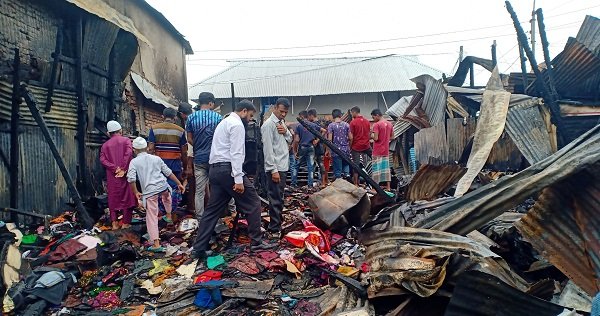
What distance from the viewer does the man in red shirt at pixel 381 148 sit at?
7.53 meters

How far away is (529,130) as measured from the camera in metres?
5.58

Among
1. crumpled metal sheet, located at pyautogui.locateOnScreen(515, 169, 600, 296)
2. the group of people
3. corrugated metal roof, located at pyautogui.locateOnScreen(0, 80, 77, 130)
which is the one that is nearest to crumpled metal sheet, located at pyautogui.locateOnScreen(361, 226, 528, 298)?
crumpled metal sheet, located at pyautogui.locateOnScreen(515, 169, 600, 296)

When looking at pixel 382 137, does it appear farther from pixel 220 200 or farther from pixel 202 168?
pixel 220 200

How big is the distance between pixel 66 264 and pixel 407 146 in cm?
852

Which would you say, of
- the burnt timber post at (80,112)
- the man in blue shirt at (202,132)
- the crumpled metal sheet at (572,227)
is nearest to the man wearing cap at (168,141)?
the man in blue shirt at (202,132)

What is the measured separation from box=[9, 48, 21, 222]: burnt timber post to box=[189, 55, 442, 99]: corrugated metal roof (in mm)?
15002

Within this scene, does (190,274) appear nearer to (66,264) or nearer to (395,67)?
(66,264)

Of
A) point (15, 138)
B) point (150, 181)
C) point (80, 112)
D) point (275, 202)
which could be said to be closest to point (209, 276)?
point (275, 202)

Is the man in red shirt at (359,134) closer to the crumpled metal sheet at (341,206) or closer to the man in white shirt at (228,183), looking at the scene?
the crumpled metal sheet at (341,206)

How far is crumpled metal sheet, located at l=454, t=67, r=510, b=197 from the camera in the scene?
13.6ft

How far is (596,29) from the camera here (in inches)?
237

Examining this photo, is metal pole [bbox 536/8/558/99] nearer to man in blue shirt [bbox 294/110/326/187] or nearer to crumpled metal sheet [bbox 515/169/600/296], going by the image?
crumpled metal sheet [bbox 515/169/600/296]

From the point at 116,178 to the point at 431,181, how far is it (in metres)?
4.41

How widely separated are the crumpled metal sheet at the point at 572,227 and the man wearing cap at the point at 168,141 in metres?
4.59
